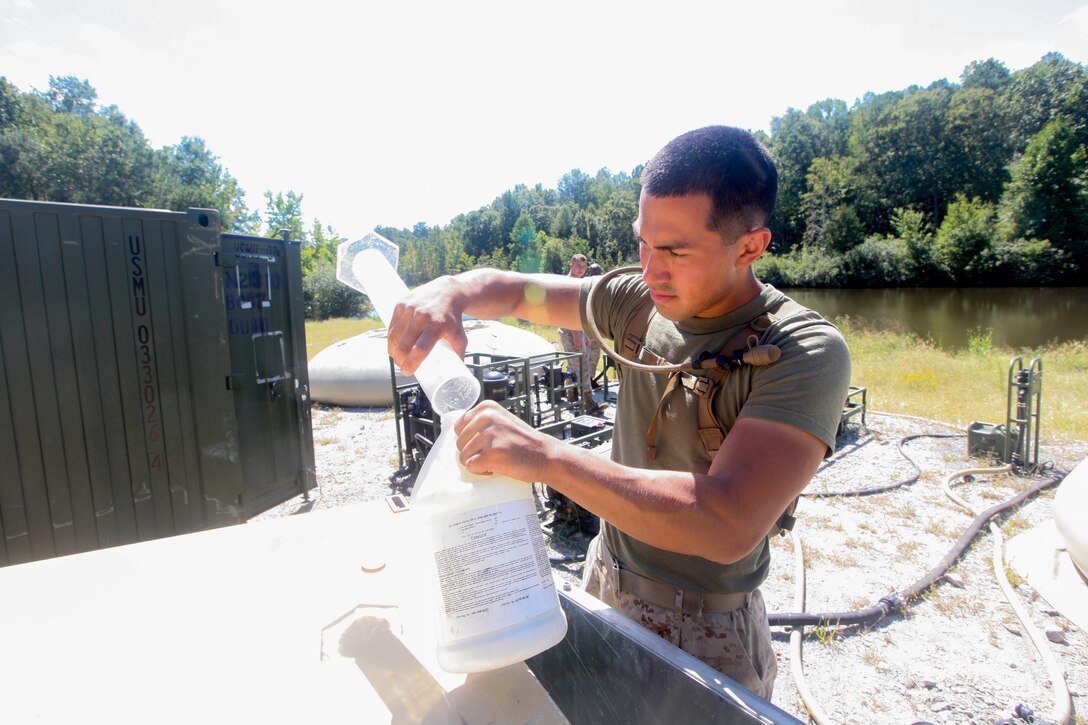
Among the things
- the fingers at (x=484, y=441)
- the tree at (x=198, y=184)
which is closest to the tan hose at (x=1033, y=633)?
the fingers at (x=484, y=441)

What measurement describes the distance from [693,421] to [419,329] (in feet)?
2.26

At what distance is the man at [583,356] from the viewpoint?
777cm

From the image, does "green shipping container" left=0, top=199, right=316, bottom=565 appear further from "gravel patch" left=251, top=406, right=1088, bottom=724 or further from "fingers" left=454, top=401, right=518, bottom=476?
"fingers" left=454, top=401, right=518, bottom=476

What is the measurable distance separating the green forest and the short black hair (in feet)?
116

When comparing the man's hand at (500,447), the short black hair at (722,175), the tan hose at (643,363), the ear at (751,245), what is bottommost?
the man's hand at (500,447)

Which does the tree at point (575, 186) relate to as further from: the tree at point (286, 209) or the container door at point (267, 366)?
the container door at point (267, 366)

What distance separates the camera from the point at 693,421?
1.42 m

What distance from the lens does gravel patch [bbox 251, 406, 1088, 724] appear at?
3201mm

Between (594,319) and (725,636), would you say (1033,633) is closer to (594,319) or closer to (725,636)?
(725,636)

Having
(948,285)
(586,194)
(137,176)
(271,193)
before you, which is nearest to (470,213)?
(586,194)

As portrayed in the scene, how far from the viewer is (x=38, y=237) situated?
11.6 feet

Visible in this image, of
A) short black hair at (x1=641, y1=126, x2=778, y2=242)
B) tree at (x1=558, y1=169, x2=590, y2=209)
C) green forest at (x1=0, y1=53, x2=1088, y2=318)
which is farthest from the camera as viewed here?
tree at (x1=558, y1=169, x2=590, y2=209)

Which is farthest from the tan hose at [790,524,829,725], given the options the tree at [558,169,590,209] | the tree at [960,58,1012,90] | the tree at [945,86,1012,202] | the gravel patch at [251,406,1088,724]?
the tree at [558,169,590,209]

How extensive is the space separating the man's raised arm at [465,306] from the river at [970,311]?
82.1 feet
